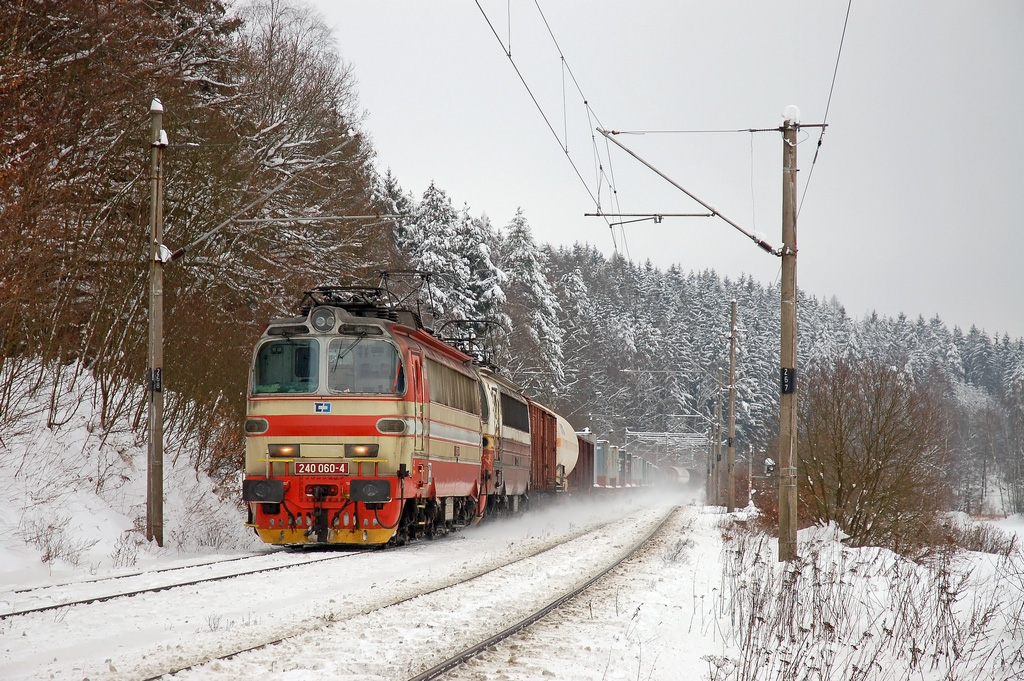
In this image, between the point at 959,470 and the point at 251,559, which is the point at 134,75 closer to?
the point at 251,559

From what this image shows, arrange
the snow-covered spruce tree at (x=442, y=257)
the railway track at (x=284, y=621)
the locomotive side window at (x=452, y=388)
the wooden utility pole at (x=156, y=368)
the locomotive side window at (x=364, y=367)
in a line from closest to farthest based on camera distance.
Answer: the railway track at (x=284, y=621) → the wooden utility pole at (x=156, y=368) → the locomotive side window at (x=364, y=367) → the locomotive side window at (x=452, y=388) → the snow-covered spruce tree at (x=442, y=257)

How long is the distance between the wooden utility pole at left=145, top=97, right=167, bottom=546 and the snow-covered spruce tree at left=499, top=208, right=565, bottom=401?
38.1 meters

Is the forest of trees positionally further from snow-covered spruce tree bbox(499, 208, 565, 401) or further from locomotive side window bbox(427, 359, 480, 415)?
snow-covered spruce tree bbox(499, 208, 565, 401)

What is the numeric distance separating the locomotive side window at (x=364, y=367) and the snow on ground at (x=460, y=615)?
2373mm

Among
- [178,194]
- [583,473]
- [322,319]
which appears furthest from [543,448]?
[322,319]

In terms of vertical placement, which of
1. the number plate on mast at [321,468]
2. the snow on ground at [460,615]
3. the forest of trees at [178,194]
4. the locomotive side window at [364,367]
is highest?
the forest of trees at [178,194]

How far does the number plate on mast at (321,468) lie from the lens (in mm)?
14258

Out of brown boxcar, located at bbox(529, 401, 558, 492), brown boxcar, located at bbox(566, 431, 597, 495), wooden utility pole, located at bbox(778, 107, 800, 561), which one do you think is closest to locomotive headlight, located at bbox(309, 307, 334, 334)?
wooden utility pole, located at bbox(778, 107, 800, 561)

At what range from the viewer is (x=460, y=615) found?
9039mm

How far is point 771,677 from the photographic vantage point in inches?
277

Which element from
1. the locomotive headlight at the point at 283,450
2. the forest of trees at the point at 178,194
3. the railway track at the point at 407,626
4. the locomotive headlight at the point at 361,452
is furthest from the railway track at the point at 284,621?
the forest of trees at the point at 178,194

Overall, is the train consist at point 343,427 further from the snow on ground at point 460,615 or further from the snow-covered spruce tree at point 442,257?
the snow-covered spruce tree at point 442,257

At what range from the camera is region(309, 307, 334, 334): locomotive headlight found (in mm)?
14922

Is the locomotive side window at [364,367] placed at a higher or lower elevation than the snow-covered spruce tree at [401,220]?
lower
